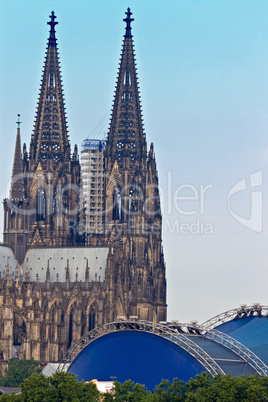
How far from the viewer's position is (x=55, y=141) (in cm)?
16600

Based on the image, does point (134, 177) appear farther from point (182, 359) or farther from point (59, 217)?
point (182, 359)

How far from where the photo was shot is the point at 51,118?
166m

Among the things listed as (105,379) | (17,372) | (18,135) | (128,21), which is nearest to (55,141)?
(18,135)

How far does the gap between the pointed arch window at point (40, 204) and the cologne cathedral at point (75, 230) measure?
103mm

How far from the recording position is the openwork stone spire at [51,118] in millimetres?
165250

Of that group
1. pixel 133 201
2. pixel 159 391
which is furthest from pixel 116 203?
pixel 159 391

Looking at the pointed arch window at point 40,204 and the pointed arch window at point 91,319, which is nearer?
the pointed arch window at point 91,319

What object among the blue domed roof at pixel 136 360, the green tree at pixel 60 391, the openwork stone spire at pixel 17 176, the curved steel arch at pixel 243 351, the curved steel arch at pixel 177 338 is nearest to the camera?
the green tree at pixel 60 391

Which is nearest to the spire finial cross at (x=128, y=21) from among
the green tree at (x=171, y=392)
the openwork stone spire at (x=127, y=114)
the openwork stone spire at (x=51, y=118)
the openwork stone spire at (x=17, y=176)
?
the openwork stone spire at (x=127, y=114)

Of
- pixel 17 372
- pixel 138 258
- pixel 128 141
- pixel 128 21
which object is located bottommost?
pixel 17 372

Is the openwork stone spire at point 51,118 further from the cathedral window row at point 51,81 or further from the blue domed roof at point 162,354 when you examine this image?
Result: the blue domed roof at point 162,354

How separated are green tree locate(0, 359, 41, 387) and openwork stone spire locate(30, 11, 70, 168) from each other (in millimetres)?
29222

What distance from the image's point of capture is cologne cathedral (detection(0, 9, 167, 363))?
152 meters

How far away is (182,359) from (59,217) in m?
53.2
